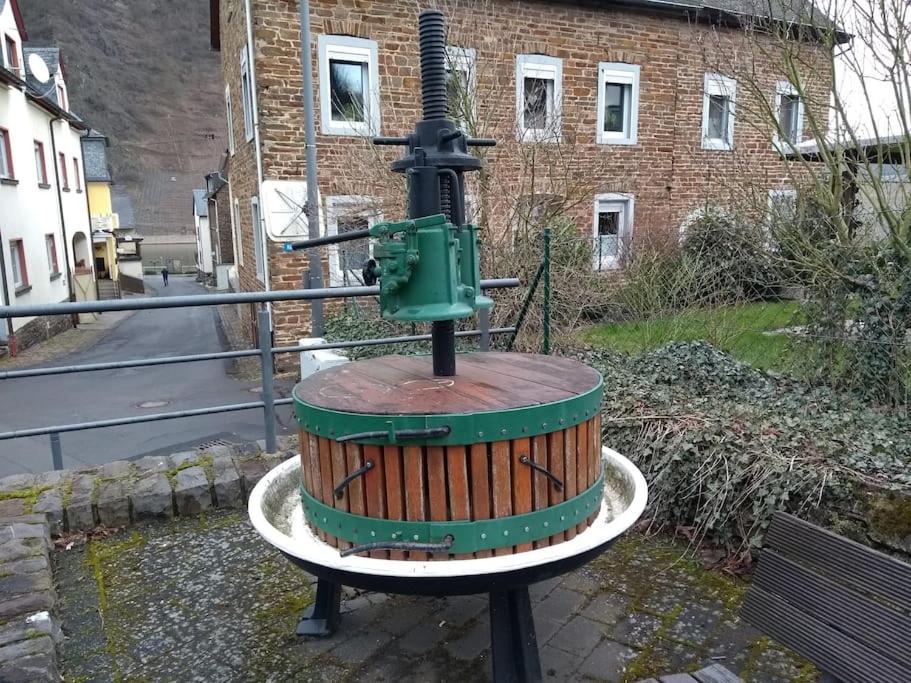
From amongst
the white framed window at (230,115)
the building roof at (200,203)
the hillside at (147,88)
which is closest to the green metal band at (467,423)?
the white framed window at (230,115)

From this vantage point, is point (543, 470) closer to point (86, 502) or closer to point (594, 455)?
point (594, 455)

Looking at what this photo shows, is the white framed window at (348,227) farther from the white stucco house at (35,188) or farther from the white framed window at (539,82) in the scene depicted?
the white stucco house at (35,188)

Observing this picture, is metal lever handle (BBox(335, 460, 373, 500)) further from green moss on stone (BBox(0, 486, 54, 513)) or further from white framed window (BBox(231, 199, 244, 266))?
white framed window (BBox(231, 199, 244, 266))

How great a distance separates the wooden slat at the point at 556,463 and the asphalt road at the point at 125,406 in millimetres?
6283

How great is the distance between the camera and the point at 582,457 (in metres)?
2.37

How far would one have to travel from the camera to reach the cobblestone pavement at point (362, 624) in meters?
2.62

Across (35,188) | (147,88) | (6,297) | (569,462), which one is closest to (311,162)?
(569,462)

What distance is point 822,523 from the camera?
10.1 feet

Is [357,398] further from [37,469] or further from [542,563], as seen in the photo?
[37,469]

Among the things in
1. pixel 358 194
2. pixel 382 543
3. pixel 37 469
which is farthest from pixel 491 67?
pixel 382 543

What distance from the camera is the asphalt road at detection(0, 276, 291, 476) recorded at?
7840 mm

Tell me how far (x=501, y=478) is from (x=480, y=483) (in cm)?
7

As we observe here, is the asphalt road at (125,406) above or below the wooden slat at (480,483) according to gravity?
below

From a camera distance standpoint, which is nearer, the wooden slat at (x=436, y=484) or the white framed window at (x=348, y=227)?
the wooden slat at (x=436, y=484)
